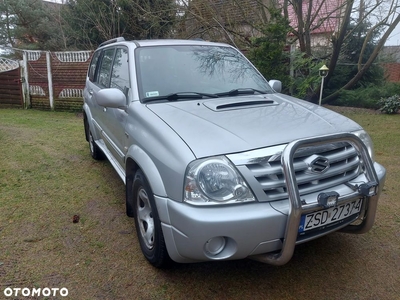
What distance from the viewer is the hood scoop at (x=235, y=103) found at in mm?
2844

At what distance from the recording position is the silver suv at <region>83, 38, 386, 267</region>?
2086 millimetres

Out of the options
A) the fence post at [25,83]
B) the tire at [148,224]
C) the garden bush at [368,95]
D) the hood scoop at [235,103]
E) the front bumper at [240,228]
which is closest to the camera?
the front bumper at [240,228]

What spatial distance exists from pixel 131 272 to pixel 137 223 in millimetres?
395

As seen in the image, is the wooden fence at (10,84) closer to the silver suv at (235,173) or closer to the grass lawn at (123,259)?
the grass lawn at (123,259)

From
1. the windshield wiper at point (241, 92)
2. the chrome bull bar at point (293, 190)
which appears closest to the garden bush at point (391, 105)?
the windshield wiper at point (241, 92)

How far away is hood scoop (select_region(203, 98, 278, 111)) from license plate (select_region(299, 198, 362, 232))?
3.53 feet

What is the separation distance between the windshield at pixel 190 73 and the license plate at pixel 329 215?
1.47 meters

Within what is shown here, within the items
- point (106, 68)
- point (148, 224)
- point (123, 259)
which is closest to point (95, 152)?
point (106, 68)

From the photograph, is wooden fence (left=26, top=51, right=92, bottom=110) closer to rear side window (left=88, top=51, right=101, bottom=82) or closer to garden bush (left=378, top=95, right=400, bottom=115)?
rear side window (left=88, top=51, right=101, bottom=82)

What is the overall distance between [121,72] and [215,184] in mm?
1990

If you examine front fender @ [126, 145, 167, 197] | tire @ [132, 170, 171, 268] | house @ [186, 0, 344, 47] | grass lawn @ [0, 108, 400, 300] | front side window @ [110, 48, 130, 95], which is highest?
house @ [186, 0, 344, 47]

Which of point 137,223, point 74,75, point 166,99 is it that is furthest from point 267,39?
point 137,223

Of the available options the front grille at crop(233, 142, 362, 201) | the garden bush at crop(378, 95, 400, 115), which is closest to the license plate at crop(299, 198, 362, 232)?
the front grille at crop(233, 142, 362, 201)

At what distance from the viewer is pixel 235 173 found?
6.93ft
